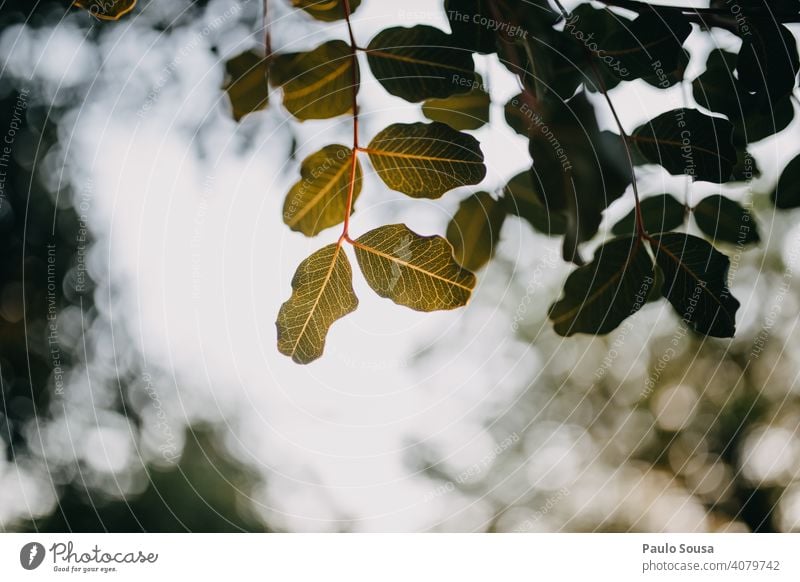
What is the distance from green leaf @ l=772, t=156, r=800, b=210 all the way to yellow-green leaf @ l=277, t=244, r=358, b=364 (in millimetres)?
320

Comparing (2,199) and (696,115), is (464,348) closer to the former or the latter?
(696,115)

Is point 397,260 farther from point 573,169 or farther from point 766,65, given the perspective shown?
point 766,65

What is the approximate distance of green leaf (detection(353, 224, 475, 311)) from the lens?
31 centimetres

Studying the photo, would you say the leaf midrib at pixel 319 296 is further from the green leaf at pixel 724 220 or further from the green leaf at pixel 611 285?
the green leaf at pixel 724 220

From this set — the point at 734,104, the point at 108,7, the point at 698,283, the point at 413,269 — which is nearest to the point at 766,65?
the point at 734,104

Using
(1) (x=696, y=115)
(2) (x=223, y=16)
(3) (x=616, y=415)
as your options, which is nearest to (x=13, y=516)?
(2) (x=223, y=16)

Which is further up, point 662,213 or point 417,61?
point 417,61

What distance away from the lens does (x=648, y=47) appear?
350 millimetres

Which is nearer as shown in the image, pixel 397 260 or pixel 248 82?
pixel 397 260

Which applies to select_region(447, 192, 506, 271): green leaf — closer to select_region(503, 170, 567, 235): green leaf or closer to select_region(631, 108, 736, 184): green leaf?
select_region(503, 170, 567, 235): green leaf

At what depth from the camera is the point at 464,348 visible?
0.58m

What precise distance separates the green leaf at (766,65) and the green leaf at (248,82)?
0.31m

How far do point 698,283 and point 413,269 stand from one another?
0.57ft

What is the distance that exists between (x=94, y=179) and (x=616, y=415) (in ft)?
3.96
